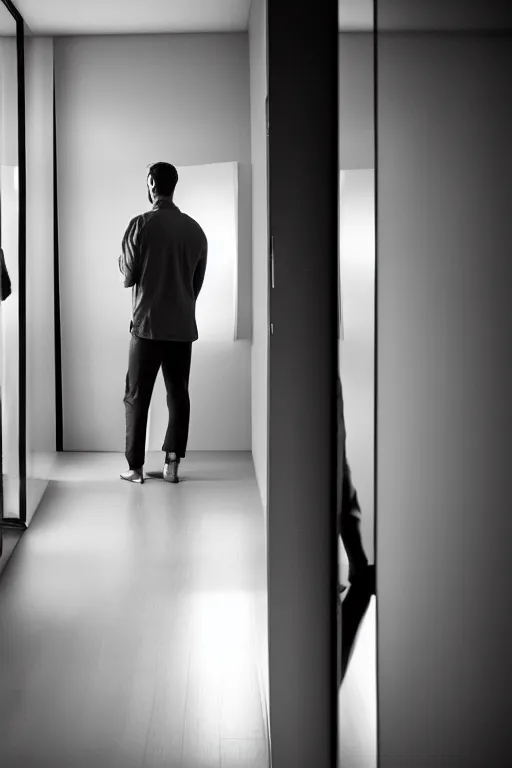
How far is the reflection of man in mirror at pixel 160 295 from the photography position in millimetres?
3896

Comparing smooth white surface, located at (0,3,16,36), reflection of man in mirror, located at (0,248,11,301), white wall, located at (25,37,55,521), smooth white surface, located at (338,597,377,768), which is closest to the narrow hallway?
smooth white surface, located at (338,597,377,768)

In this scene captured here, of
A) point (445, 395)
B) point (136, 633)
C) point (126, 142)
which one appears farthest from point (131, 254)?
point (445, 395)

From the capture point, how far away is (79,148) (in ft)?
15.7

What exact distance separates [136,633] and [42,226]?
300 cm

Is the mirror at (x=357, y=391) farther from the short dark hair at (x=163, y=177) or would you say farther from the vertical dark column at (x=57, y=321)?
the vertical dark column at (x=57, y=321)

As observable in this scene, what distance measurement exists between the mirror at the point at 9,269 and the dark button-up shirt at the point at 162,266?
82 centimetres

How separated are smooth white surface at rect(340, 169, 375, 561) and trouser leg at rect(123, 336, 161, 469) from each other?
300cm

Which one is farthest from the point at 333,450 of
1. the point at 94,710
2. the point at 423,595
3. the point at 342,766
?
the point at 94,710

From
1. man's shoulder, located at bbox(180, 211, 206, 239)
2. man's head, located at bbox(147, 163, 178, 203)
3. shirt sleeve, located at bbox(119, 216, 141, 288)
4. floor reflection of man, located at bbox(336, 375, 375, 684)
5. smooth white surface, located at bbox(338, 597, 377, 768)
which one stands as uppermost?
man's head, located at bbox(147, 163, 178, 203)

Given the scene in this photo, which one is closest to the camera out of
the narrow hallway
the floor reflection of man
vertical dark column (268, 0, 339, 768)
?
the floor reflection of man

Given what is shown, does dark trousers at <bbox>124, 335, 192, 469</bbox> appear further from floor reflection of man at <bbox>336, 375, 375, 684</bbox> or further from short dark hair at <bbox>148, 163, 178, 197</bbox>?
floor reflection of man at <bbox>336, 375, 375, 684</bbox>

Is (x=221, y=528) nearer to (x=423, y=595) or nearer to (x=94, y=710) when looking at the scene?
(x=94, y=710)

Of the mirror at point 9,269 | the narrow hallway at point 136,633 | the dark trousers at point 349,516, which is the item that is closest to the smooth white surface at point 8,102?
the mirror at point 9,269

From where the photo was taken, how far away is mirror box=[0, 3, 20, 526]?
2.95 metres
